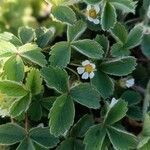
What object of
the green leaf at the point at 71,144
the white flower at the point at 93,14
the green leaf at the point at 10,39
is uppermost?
the white flower at the point at 93,14

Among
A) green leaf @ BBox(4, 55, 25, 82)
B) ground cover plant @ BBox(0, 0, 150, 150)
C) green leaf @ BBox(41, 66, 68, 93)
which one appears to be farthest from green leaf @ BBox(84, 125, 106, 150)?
green leaf @ BBox(4, 55, 25, 82)

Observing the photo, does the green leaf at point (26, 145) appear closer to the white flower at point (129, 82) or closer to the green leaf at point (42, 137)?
the green leaf at point (42, 137)

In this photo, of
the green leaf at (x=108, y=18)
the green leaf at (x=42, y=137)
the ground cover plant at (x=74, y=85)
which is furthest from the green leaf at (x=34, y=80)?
the green leaf at (x=108, y=18)

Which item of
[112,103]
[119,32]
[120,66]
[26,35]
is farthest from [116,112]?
[26,35]

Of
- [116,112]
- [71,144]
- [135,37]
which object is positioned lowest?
[71,144]

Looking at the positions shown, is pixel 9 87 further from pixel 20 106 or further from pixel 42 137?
pixel 42 137

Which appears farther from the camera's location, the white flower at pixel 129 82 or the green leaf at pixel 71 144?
the white flower at pixel 129 82

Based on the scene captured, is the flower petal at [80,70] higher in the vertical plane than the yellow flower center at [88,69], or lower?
lower
